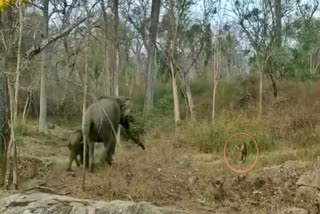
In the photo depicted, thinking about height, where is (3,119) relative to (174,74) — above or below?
below

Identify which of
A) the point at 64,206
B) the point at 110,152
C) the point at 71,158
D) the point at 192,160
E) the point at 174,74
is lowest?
the point at 64,206

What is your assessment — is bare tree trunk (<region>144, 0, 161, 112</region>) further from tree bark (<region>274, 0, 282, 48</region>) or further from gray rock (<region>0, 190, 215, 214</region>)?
gray rock (<region>0, 190, 215, 214</region>)

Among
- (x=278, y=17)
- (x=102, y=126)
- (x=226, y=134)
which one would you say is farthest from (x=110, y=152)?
(x=278, y=17)

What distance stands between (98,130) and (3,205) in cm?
313

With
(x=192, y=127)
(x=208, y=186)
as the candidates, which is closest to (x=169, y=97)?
(x=192, y=127)

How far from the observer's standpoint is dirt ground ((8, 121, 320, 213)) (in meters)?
7.24

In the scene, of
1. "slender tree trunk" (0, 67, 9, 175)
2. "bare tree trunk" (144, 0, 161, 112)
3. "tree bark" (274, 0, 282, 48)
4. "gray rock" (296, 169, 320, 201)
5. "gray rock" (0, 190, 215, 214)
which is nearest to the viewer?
"gray rock" (0, 190, 215, 214)

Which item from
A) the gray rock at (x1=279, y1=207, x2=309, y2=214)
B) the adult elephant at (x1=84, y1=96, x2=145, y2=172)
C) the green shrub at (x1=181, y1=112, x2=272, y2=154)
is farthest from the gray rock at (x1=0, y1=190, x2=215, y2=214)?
the green shrub at (x1=181, y1=112, x2=272, y2=154)

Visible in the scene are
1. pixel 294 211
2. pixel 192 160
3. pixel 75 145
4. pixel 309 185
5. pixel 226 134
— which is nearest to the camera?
pixel 294 211

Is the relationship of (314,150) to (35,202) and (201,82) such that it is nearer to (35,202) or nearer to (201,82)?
(35,202)

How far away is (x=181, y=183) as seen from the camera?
816cm

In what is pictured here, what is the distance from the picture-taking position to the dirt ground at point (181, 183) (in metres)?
7.24

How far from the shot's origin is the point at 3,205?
6.93 metres

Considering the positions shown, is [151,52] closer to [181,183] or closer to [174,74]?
[174,74]
